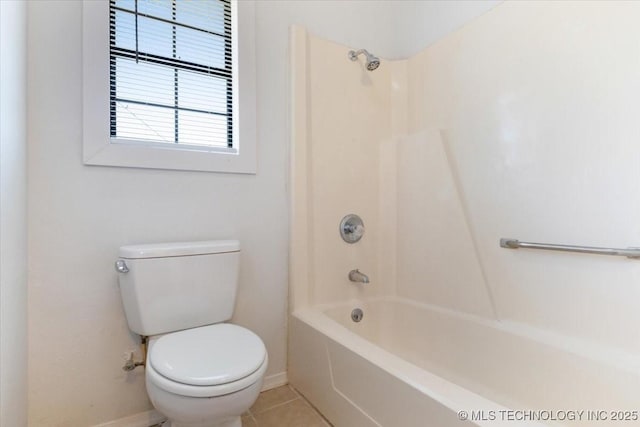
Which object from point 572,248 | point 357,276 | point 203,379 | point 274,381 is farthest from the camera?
point 357,276

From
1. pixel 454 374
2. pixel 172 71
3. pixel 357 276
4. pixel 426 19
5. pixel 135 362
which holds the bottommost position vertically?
pixel 454 374

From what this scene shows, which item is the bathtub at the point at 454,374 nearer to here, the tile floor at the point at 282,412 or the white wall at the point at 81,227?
the tile floor at the point at 282,412

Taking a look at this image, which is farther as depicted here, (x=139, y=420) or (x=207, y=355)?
(x=139, y=420)

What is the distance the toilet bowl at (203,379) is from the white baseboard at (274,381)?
56 centimetres

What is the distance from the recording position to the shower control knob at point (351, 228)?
1.91 metres

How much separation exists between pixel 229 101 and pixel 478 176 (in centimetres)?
132

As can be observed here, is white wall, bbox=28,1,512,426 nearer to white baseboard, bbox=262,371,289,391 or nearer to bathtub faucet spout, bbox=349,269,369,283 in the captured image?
white baseboard, bbox=262,371,289,391

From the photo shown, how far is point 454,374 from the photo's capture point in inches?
63.0

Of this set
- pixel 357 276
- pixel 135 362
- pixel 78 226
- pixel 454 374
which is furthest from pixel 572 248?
pixel 78 226

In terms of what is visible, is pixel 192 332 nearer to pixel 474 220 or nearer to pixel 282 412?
pixel 282 412

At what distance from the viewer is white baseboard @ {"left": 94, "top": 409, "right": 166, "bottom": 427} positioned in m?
1.39

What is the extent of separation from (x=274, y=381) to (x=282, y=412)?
0.24 meters

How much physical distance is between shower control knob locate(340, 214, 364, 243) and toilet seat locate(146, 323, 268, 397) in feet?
2.78

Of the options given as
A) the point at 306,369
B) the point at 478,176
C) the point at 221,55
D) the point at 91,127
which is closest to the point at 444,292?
the point at 478,176
